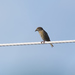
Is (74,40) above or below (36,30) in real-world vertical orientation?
below

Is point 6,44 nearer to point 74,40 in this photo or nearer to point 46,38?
point 74,40

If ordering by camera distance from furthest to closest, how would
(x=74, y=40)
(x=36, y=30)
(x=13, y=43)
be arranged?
(x=36, y=30) → (x=13, y=43) → (x=74, y=40)

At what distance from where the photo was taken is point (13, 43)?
8.24 m

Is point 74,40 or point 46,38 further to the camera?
point 46,38

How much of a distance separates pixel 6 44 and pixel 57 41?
1852 mm

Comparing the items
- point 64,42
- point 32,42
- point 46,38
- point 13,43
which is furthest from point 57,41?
point 46,38

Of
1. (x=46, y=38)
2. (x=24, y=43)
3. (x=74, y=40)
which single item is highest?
(x=46, y=38)

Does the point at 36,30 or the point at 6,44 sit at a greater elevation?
the point at 36,30

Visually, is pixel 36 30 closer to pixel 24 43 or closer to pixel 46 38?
pixel 46 38

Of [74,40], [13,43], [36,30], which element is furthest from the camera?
[36,30]

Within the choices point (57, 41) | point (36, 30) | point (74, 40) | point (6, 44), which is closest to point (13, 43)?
point (6, 44)

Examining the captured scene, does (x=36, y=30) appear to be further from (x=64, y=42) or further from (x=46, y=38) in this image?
(x=64, y=42)

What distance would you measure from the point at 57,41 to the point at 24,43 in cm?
116

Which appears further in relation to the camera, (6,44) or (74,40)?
(6,44)
